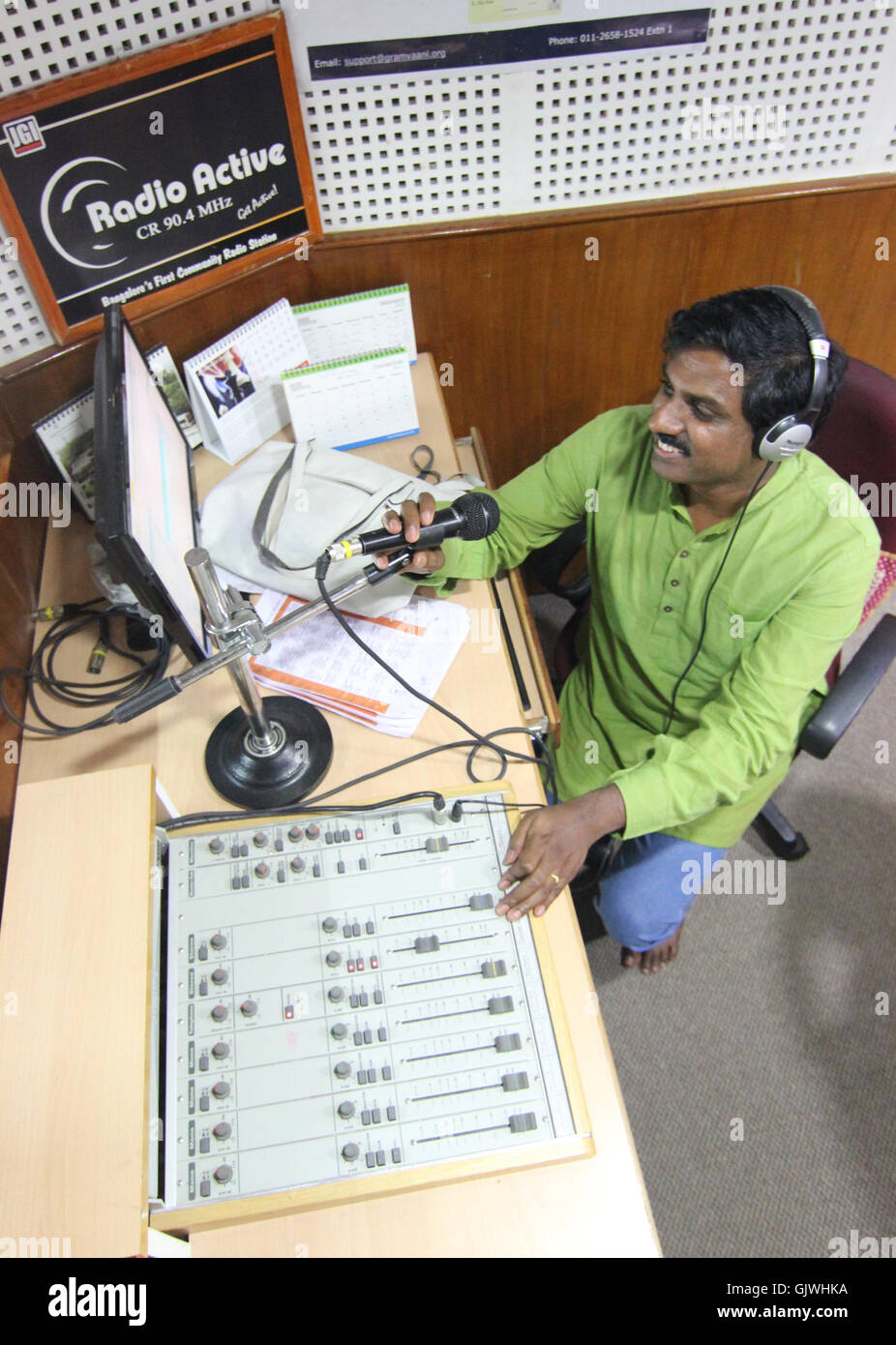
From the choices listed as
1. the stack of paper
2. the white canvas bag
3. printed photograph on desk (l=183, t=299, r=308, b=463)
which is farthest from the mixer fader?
printed photograph on desk (l=183, t=299, r=308, b=463)

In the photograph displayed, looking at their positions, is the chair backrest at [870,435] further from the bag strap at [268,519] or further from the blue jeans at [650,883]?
the bag strap at [268,519]

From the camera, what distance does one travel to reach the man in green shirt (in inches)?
48.1

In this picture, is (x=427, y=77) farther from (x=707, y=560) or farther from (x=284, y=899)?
(x=284, y=899)

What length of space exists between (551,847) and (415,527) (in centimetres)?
44

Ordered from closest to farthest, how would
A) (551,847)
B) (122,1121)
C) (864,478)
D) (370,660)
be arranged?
(122,1121) < (551,847) < (370,660) < (864,478)

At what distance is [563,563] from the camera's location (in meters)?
1.70

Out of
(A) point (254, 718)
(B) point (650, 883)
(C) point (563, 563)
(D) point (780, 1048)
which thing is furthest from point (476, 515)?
(D) point (780, 1048)

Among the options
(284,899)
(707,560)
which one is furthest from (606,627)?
(284,899)

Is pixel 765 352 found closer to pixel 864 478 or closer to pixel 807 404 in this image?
pixel 807 404

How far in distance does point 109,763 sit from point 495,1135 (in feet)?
2.37

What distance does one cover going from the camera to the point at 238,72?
1.41m

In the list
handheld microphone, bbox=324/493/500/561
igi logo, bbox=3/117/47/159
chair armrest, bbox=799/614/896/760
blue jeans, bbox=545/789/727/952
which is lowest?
blue jeans, bbox=545/789/727/952

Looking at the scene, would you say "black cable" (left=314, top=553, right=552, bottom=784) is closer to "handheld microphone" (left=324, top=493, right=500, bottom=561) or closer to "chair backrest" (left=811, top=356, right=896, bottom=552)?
"handheld microphone" (left=324, top=493, right=500, bottom=561)

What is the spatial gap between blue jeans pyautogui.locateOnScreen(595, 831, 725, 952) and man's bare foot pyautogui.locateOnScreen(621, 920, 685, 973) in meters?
0.24
